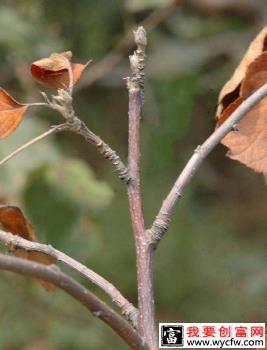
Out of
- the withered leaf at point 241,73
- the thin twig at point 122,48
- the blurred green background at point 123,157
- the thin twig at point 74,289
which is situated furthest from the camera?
the thin twig at point 122,48

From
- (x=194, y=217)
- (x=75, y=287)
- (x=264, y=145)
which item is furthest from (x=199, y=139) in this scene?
(x=75, y=287)

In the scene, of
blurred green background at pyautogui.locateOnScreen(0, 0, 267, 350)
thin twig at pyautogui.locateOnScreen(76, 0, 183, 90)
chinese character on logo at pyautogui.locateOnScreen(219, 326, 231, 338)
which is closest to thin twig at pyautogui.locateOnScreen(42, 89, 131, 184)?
chinese character on logo at pyautogui.locateOnScreen(219, 326, 231, 338)

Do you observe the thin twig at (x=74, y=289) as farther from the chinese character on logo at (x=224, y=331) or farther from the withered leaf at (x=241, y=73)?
the withered leaf at (x=241, y=73)

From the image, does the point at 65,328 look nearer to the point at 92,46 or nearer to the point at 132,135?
the point at 92,46

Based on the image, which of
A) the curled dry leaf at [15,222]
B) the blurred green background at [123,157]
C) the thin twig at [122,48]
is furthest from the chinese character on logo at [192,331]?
the thin twig at [122,48]

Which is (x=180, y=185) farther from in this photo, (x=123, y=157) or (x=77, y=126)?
(x=123, y=157)

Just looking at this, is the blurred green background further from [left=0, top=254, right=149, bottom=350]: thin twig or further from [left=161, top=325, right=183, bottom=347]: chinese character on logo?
[left=0, top=254, right=149, bottom=350]: thin twig
